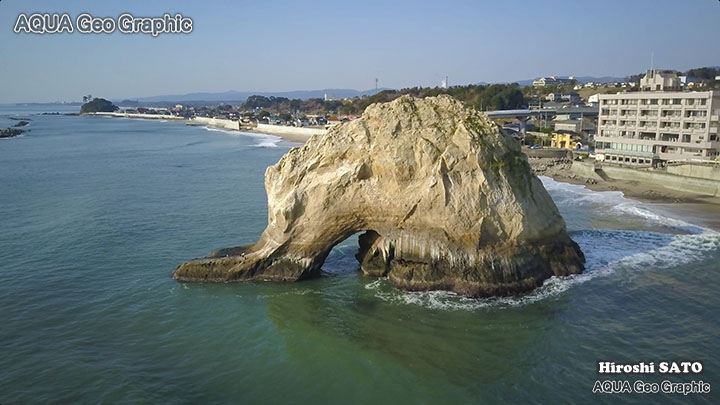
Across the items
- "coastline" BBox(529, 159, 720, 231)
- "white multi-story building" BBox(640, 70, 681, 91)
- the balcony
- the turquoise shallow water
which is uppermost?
"white multi-story building" BBox(640, 70, 681, 91)

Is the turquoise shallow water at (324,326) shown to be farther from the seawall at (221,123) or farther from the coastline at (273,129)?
the seawall at (221,123)

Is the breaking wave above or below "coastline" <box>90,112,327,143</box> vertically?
below

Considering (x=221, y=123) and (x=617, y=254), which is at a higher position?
(x=221, y=123)

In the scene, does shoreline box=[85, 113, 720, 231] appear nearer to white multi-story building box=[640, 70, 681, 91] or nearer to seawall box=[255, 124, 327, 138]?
white multi-story building box=[640, 70, 681, 91]

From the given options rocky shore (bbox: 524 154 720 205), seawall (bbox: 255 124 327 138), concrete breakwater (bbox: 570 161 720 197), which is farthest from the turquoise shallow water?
seawall (bbox: 255 124 327 138)

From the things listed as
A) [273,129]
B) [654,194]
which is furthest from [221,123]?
[654,194]

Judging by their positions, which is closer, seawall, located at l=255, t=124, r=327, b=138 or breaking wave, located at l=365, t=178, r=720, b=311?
breaking wave, located at l=365, t=178, r=720, b=311

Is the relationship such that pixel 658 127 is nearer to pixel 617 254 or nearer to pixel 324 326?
pixel 617 254

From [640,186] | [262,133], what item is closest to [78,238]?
[640,186]

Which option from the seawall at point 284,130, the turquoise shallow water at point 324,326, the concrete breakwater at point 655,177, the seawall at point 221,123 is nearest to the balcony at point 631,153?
the concrete breakwater at point 655,177
